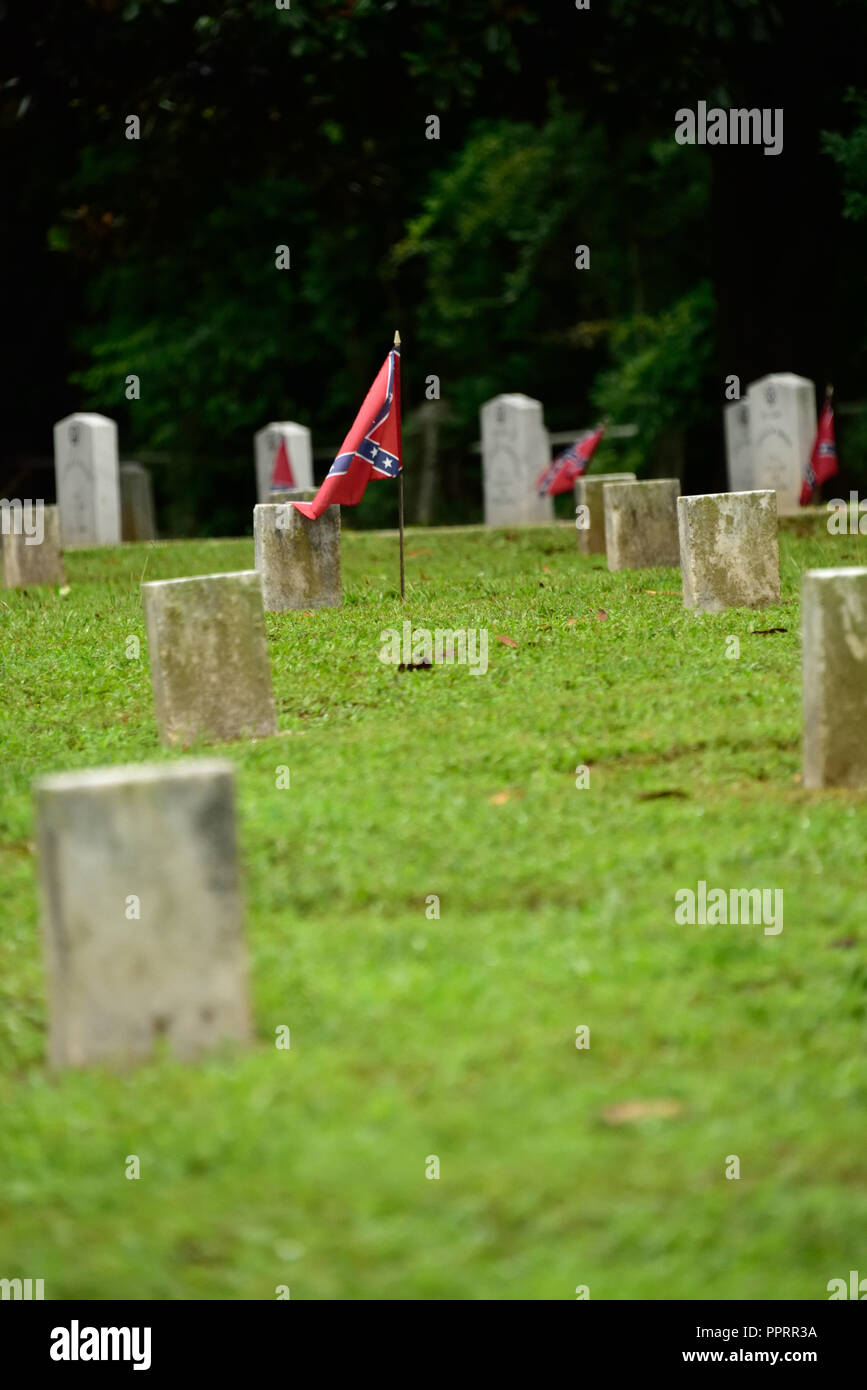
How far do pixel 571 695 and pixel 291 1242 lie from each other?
5326mm

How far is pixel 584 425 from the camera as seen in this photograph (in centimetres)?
3341

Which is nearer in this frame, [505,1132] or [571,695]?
[505,1132]

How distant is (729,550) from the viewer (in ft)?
37.0

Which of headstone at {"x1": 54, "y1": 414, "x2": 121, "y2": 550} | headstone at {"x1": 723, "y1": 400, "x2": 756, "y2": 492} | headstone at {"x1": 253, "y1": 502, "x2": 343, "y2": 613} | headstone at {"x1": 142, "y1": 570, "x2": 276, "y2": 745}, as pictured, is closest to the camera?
headstone at {"x1": 142, "y1": 570, "x2": 276, "y2": 745}

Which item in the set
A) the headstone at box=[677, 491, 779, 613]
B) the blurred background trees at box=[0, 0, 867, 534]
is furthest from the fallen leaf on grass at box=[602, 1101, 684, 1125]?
the blurred background trees at box=[0, 0, 867, 534]

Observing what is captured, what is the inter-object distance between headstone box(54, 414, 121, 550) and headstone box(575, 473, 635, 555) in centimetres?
704

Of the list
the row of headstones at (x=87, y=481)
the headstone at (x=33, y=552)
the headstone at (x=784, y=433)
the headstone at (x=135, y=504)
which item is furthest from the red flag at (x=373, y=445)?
the headstone at (x=135, y=504)

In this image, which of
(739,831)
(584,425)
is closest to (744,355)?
(584,425)

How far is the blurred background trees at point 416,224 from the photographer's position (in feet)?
66.7

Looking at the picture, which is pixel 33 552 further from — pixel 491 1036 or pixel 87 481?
pixel 491 1036

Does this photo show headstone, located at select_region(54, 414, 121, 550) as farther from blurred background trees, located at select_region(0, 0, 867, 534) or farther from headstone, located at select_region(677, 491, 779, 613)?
headstone, located at select_region(677, 491, 779, 613)

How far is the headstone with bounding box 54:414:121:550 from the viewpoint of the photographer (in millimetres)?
21922

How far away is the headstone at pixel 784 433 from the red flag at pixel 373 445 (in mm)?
9370
